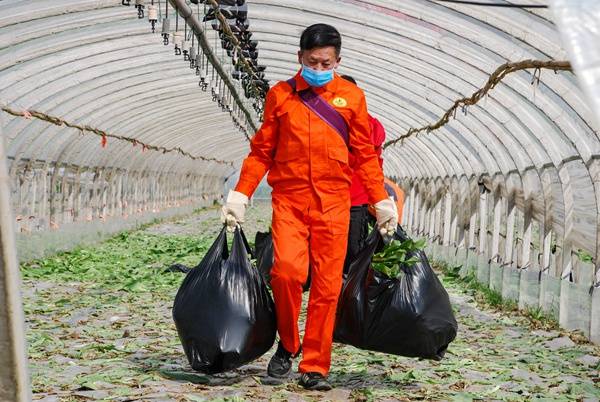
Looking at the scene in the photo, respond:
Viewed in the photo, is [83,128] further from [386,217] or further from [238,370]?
[386,217]

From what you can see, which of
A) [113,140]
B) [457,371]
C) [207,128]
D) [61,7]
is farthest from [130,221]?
[457,371]

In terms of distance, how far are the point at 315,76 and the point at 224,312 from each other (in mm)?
1393

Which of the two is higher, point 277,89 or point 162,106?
point 162,106

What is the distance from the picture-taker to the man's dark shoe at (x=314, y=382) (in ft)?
18.7

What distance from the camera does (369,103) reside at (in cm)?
1823

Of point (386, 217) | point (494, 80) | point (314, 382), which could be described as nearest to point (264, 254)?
point (494, 80)

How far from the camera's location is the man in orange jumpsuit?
18.7 feet

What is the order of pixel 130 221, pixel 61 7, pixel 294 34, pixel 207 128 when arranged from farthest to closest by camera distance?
1. pixel 207 128
2. pixel 130 221
3. pixel 294 34
4. pixel 61 7

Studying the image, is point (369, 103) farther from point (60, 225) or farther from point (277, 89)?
point (277, 89)

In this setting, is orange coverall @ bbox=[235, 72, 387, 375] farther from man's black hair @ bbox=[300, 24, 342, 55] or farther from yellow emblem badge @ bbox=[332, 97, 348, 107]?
man's black hair @ bbox=[300, 24, 342, 55]

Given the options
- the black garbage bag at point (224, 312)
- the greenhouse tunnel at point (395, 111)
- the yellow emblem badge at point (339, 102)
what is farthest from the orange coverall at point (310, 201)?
the greenhouse tunnel at point (395, 111)

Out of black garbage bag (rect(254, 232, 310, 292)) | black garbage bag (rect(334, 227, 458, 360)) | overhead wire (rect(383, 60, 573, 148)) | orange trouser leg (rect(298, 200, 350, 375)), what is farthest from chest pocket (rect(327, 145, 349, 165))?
black garbage bag (rect(254, 232, 310, 292))

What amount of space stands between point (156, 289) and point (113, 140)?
9.80 m

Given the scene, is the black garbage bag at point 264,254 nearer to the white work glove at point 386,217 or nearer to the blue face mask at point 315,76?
the white work glove at point 386,217
